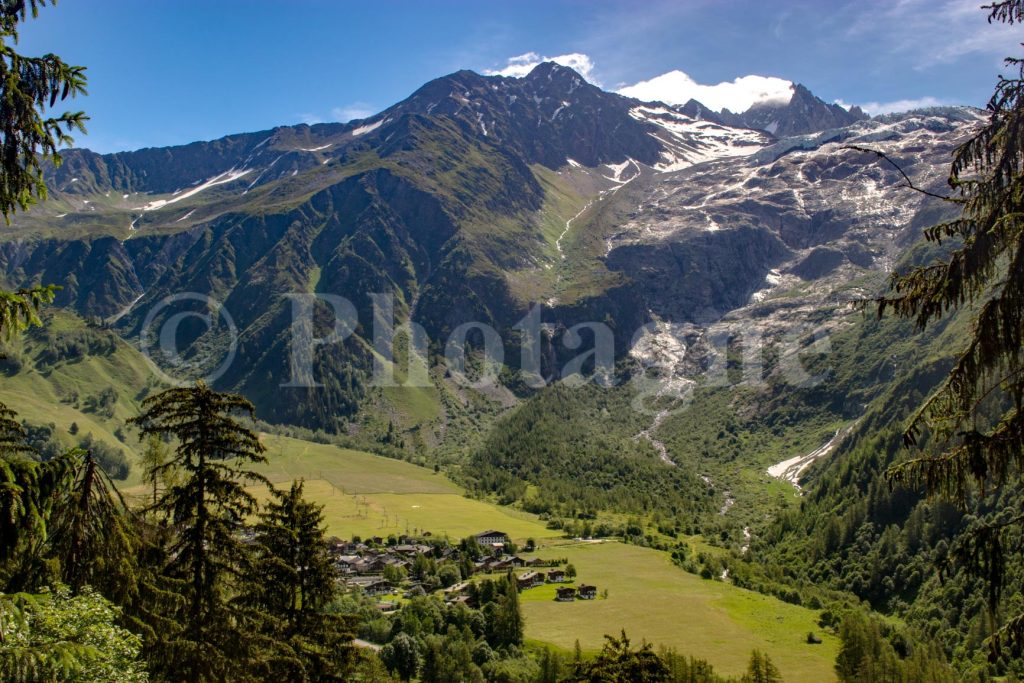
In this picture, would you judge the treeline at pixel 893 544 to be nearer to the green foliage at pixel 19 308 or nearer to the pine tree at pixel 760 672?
the pine tree at pixel 760 672

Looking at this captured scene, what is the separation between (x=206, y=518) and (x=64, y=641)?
25.1 feet

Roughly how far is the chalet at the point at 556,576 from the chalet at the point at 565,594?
872 cm

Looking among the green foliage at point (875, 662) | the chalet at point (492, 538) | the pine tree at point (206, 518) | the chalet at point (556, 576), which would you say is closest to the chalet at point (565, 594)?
the chalet at point (556, 576)

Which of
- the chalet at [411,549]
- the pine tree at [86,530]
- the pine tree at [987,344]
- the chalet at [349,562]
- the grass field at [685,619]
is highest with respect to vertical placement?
the pine tree at [987,344]

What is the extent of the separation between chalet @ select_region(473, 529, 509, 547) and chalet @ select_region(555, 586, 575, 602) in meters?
29.8

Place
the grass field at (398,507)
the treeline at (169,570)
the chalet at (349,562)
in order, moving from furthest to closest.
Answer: the grass field at (398,507) → the chalet at (349,562) → the treeline at (169,570)

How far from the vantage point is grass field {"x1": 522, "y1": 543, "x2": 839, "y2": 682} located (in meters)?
78.2

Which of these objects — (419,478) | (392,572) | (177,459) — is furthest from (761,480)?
(177,459)

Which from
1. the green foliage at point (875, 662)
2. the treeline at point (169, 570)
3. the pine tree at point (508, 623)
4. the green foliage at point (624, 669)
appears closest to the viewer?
the treeline at point (169, 570)

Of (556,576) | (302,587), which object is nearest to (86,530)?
(302,587)

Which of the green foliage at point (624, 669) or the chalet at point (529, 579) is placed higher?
the green foliage at point (624, 669)

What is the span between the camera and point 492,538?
129875mm

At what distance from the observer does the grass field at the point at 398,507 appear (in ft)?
458

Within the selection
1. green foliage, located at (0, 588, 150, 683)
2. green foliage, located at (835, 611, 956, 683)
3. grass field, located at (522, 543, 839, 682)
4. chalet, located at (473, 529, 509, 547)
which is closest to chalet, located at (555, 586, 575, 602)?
grass field, located at (522, 543, 839, 682)
